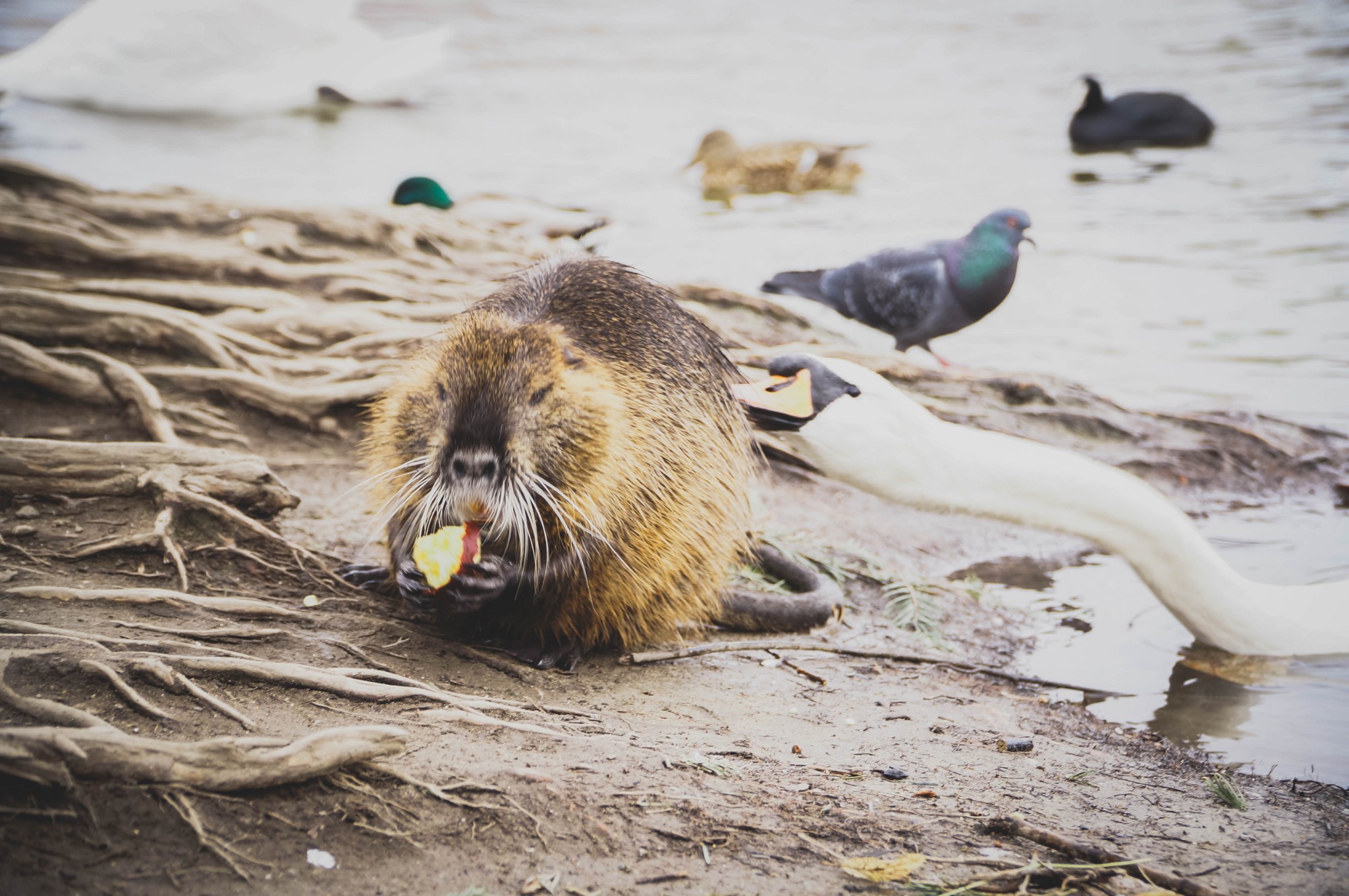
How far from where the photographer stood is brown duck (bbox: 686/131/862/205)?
10.0 m

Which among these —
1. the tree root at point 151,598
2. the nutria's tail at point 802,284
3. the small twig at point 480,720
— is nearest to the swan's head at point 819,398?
the small twig at point 480,720

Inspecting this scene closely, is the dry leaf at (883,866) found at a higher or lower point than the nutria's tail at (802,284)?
lower

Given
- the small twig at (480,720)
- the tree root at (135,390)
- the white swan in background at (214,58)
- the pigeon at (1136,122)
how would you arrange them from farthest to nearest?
1. the pigeon at (1136,122)
2. the white swan in background at (214,58)
3. the tree root at (135,390)
4. the small twig at (480,720)

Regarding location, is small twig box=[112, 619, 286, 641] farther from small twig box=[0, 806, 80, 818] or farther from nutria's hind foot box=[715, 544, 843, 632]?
nutria's hind foot box=[715, 544, 843, 632]

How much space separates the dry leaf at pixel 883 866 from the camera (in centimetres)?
163

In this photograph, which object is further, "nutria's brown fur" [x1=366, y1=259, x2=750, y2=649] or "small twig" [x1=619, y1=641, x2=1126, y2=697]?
"small twig" [x1=619, y1=641, x2=1126, y2=697]

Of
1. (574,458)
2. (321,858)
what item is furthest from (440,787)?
(574,458)

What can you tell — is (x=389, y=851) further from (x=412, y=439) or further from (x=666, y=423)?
(x=666, y=423)

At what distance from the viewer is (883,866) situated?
1.66 metres

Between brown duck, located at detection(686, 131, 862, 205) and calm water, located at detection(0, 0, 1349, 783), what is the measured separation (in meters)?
0.27

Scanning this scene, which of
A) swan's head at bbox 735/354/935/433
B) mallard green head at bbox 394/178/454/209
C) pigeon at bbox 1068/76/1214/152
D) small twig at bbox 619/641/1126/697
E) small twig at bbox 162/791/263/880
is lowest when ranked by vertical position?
small twig at bbox 619/641/1126/697

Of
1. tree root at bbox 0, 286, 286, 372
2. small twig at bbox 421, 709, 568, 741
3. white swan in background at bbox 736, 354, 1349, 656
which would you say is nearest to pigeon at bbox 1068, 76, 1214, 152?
white swan in background at bbox 736, 354, 1349, 656

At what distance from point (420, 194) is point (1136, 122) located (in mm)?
7566

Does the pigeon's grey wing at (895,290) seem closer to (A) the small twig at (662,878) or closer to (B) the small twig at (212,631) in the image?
(B) the small twig at (212,631)
